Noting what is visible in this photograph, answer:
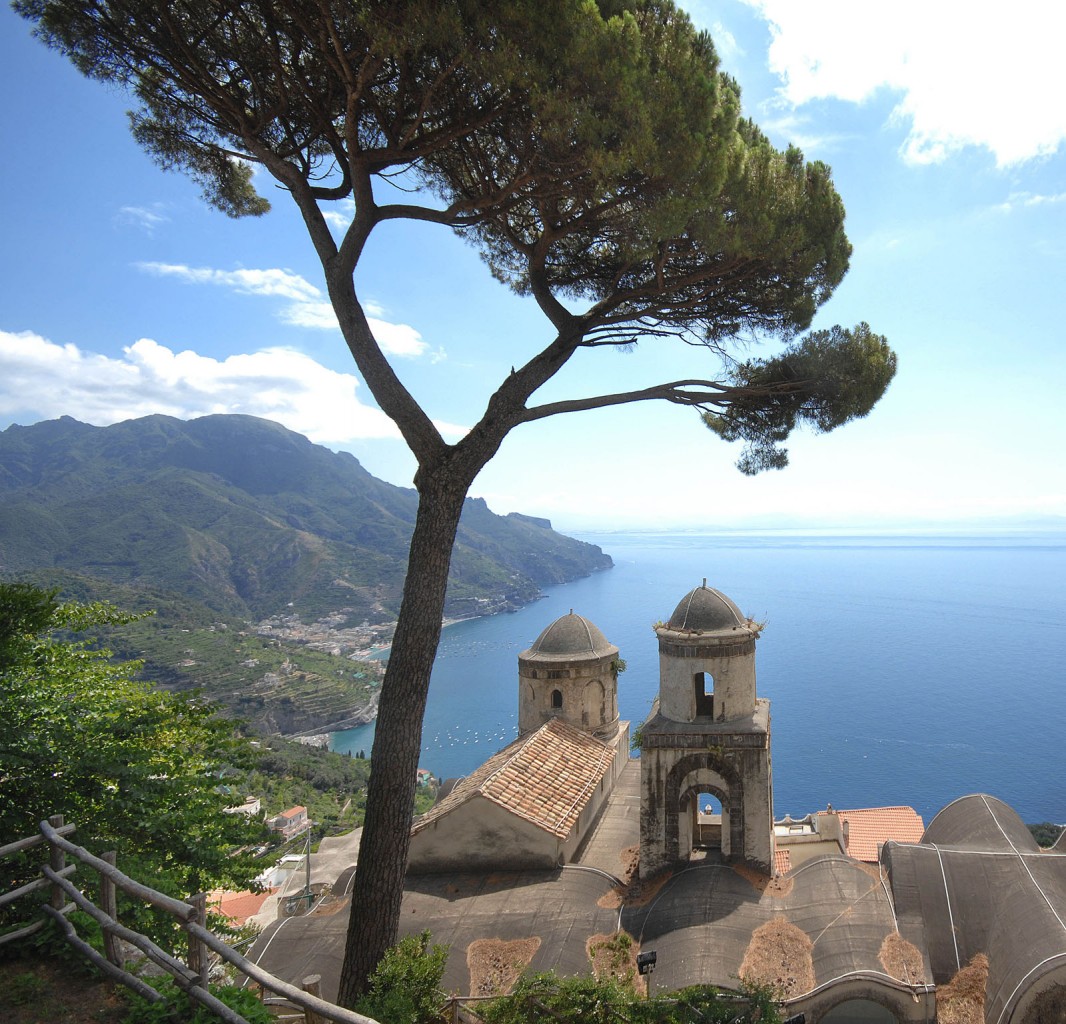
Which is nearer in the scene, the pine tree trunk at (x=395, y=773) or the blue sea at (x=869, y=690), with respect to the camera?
the pine tree trunk at (x=395, y=773)

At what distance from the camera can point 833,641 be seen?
83.6 metres

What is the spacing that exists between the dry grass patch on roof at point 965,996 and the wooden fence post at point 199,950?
942 centimetres

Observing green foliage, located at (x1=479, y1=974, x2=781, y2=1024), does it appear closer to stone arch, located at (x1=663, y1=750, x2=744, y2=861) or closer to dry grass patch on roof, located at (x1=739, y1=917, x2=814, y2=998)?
dry grass patch on roof, located at (x1=739, y1=917, x2=814, y2=998)

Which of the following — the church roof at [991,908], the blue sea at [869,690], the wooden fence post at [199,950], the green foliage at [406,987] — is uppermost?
the wooden fence post at [199,950]

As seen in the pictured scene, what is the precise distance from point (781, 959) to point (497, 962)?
3585mm

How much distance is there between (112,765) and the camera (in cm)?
706

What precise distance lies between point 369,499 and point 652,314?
174211 millimetres

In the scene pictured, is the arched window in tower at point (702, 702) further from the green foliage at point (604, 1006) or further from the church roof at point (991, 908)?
the green foliage at point (604, 1006)

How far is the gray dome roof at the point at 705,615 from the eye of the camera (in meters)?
11.7

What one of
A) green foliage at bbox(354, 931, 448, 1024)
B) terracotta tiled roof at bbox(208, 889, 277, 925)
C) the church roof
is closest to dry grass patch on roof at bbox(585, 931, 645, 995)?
green foliage at bbox(354, 931, 448, 1024)

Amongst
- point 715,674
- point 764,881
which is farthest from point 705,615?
point 764,881

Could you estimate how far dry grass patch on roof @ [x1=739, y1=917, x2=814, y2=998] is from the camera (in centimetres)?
811

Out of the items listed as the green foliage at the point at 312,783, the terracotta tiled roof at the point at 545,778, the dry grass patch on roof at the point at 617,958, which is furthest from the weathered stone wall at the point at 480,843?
the green foliage at the point at 312,783

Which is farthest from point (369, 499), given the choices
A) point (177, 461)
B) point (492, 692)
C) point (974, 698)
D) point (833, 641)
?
point (974, 698)
